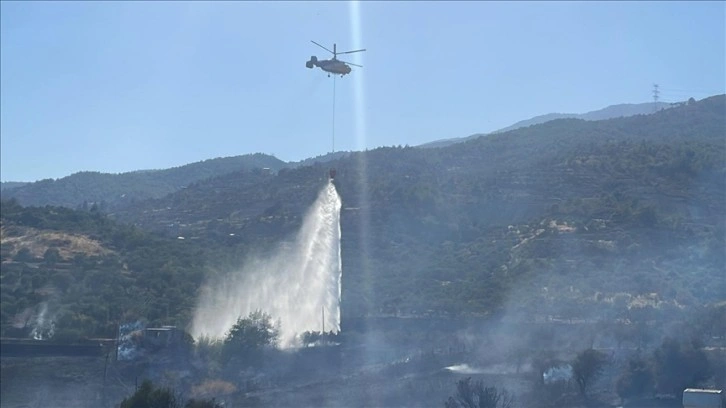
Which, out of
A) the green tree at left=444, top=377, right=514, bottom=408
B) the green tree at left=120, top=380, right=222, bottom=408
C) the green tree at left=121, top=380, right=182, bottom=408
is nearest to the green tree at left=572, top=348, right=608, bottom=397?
the green tree at left=444, top=377, right=514, bottom=408

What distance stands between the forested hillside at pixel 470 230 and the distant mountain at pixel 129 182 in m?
25.6

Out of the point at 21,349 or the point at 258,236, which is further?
the point at 258,236

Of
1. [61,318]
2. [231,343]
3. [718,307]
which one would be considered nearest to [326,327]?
[231,343]

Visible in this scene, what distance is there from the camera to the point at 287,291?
37969 millimetres

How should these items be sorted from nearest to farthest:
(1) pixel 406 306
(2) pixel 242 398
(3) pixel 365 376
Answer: (2) pixel 242 398, (3) pixel 365 376, (1) pixel 406 306

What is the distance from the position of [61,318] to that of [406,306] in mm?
11613

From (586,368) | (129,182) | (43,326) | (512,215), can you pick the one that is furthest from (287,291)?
(129,182)

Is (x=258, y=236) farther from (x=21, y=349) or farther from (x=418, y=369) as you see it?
(x=418, y=369)

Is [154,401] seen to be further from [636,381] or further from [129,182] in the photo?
[129,182]

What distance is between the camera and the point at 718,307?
3123 centimetres

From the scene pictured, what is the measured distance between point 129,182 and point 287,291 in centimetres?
7974

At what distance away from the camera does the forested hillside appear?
3869 centimetres

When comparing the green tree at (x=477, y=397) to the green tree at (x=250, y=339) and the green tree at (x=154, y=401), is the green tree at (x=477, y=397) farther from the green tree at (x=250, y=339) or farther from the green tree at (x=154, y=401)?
the green tree at (x=250, y=339)

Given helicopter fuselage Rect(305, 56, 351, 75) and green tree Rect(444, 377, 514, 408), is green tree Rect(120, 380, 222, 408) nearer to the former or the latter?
green tree Rect(444, 377, 514, 408)
